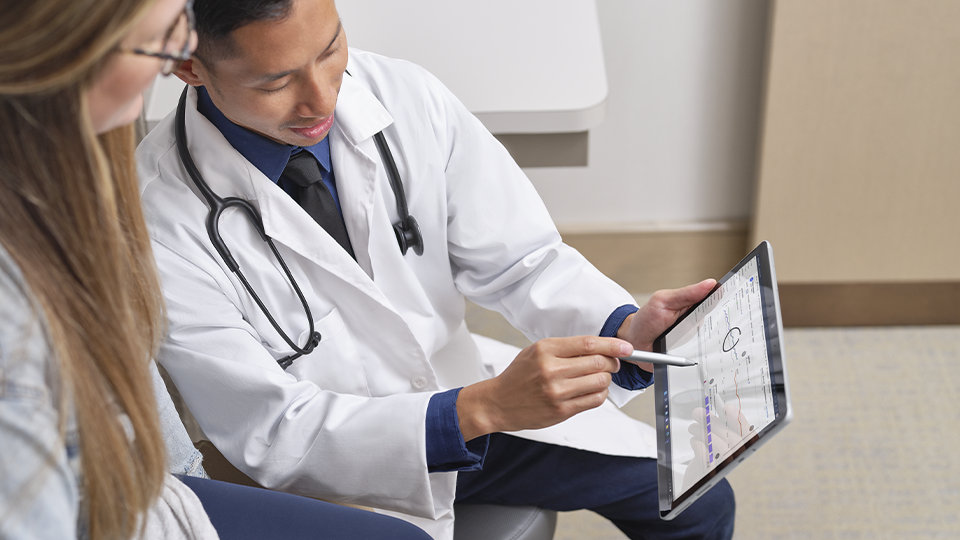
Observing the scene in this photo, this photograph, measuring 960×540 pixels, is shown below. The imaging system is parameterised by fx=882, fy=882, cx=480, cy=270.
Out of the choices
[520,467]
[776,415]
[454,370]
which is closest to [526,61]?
[454,370]

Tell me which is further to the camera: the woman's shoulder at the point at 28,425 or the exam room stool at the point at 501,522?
the exam room stool at the point at 501,522

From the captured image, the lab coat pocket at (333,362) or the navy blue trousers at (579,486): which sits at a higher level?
the lab coat pocket at (333,362)

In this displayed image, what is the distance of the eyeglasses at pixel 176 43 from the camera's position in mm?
589

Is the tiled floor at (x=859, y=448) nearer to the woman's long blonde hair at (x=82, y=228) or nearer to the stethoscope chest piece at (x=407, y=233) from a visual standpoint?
the stethoscope chest piece at (x=407, y=233)

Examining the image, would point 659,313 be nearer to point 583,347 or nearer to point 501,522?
point 583,347

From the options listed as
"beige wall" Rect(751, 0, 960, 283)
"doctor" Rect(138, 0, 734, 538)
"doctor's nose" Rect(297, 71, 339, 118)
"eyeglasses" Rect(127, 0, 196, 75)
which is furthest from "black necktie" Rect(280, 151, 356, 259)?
"beige wall" Rect(751, 0, 960, 283)

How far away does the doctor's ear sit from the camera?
0.88 metres

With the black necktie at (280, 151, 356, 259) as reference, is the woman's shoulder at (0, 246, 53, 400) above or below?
above

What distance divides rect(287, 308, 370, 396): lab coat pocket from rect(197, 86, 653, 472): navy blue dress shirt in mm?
122

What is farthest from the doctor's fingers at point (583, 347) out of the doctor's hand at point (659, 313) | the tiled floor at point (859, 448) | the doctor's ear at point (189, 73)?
the tiled floor at point (859, 448)

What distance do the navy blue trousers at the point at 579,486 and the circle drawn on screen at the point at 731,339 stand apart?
309 millimetres

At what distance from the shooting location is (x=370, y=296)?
3.31 feet

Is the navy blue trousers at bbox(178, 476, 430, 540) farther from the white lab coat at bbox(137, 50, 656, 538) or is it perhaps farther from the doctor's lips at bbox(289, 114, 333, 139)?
the doctor's lips at bbox(289, 114, 333, 139)

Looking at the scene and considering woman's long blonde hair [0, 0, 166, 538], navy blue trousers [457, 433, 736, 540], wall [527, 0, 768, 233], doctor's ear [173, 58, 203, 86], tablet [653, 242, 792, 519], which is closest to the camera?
woman's long blonde hair [0, 0, 166, 538]
